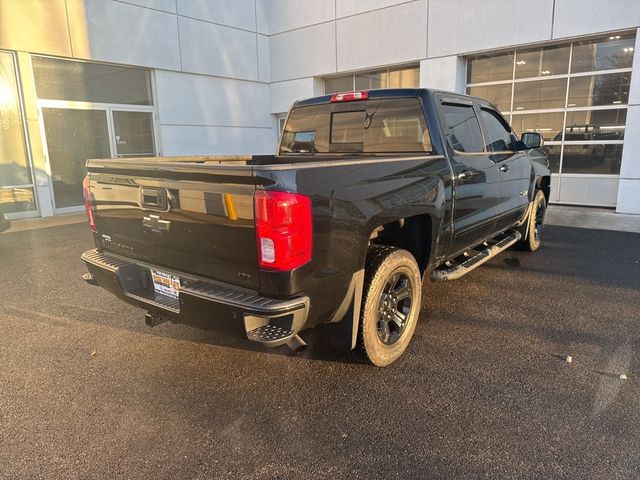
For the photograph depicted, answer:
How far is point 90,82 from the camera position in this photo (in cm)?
1128

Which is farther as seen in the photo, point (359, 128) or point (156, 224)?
point (359, 128)

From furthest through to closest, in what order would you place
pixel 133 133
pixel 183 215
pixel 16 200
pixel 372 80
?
1. pixel 372 80
2. pixel 133 133
3. pixel 16 200
4. pixel 183 215

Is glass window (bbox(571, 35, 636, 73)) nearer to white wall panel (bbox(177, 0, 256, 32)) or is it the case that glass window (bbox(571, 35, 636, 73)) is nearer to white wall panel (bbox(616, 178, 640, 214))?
white wall panel (bbox(616, 178, 640, 214))

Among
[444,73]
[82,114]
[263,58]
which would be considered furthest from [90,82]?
[444,73]

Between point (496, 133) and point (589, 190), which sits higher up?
point (496, 133)

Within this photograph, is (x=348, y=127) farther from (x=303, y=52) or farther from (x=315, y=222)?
(x=303, y=52)

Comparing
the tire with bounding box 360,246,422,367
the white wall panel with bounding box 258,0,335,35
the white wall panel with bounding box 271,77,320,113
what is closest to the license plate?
the tire with bounding box 360,246,422,367

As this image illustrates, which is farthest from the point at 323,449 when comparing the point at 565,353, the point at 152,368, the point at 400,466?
the point at 565,353

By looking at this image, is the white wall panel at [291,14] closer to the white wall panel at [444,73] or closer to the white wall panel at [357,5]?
the white wall panel at [357,5]

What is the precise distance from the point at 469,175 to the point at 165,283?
280 cm

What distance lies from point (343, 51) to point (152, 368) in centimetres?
1198

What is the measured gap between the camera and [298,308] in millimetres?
2580

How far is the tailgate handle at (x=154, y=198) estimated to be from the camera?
2898 mm

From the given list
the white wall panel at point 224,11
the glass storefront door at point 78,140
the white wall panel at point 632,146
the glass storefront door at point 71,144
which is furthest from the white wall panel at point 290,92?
the white wall panel at point 632,146
